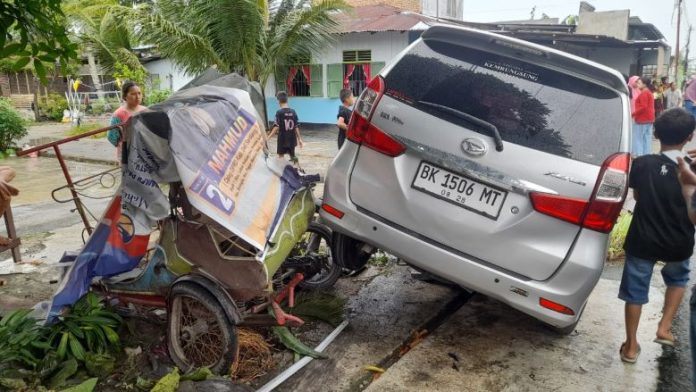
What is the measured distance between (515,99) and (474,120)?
269 mm

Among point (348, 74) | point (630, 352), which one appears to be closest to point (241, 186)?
point (630, 352)

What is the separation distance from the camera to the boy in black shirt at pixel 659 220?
315cm

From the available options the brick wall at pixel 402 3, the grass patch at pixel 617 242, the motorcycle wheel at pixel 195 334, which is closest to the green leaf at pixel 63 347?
the motorcycle wheel at pixel 195 334

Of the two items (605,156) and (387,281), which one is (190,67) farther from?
(605,156)

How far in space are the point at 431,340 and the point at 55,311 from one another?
2346 mm

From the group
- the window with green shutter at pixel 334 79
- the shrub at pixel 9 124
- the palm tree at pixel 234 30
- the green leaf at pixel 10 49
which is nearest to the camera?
the green leaf at pixel 10 49

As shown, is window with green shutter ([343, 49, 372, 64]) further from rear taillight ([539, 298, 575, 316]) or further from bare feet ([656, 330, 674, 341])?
rear taillight ([539, 298, 575, 316])

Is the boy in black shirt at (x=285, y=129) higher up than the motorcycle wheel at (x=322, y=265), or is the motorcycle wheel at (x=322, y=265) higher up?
the boy in black shirt at (x=285, y=129)

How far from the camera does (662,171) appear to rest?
10.3 ft

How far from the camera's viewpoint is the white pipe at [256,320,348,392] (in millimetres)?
3029

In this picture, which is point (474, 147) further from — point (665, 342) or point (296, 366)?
point (665, 342)

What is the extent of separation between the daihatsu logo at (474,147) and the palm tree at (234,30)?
31.5 ft

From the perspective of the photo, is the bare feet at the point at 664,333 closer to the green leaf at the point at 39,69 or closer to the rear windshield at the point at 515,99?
the rear windshield at the point at 515,99

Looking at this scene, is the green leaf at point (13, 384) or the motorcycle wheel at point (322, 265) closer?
the green leaf at point (13, 384)
